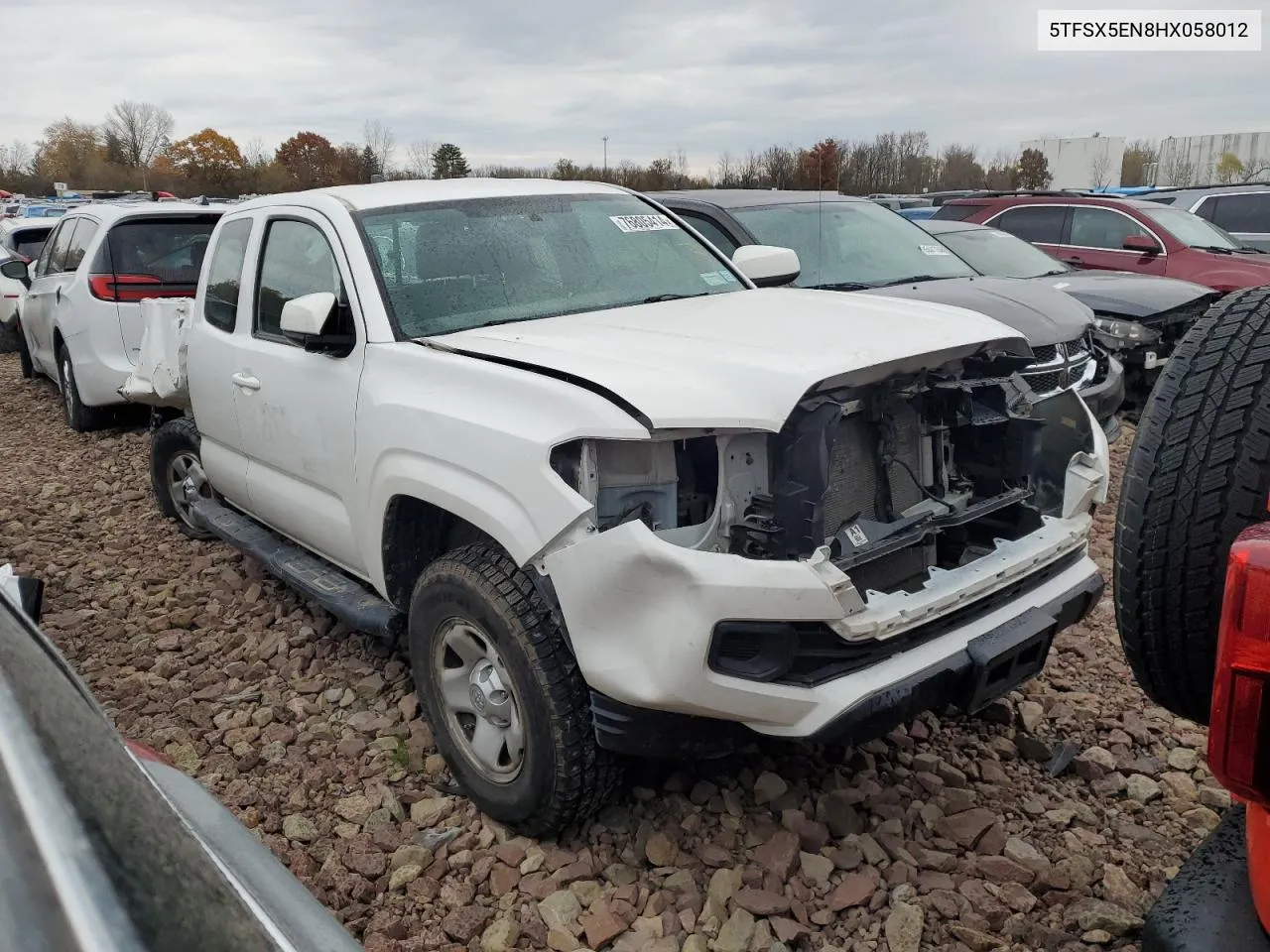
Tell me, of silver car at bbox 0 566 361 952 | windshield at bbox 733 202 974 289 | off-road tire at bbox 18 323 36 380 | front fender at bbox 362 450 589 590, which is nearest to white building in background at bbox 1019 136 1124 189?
windshield at bbox 733 202 974 289

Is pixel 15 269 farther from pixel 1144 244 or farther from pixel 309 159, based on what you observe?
pixel 309 159

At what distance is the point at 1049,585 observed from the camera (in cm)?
300

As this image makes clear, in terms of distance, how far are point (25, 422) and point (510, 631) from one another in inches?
331

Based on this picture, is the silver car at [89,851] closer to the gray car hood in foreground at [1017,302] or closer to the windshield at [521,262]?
the windshield at [521,262]

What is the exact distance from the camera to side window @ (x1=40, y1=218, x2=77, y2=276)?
859 cm

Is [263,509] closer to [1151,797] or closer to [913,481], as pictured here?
[913,481]

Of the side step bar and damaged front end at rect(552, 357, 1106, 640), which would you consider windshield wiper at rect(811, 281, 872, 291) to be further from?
the side step bar

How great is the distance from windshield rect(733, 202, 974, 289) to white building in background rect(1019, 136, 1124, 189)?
27.6 m

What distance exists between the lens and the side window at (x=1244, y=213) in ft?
40.8

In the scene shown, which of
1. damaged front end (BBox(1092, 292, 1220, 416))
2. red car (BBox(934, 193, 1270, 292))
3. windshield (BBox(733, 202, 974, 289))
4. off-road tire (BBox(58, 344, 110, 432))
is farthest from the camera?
red car (BBox(934, 193, 1270, 292))

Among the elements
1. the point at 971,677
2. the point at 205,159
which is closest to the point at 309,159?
the point at 205,159

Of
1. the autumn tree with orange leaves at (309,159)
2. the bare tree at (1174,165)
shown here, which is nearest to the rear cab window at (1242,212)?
the bare tree at (1174,165)

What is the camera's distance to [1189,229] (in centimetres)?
1002

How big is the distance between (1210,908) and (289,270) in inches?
146
